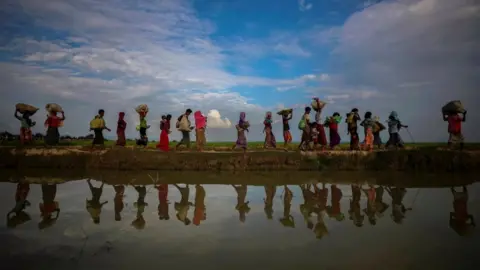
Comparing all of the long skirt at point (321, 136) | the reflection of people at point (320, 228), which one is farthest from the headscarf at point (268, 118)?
the reflection of people at point (320, 228)

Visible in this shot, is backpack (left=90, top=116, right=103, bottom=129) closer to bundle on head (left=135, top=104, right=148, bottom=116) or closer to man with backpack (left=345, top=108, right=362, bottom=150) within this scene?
bundle on head (left=135, top=104, right=148, bottom=116)

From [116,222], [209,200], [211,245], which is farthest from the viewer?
[209,200]

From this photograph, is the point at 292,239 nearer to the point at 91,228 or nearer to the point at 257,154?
the point at 91,228

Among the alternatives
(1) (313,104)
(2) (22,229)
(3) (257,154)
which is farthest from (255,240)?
(1) (313,104)

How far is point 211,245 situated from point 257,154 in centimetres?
877

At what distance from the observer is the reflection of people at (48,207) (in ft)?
16.7

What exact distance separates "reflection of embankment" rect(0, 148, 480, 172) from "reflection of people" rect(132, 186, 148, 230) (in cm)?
407

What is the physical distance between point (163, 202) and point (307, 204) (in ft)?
8.95

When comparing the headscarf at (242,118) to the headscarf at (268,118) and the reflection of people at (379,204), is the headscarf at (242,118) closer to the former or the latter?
the headscarf at (268,118)

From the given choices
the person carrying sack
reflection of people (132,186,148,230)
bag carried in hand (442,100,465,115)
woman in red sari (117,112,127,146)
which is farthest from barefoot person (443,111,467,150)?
woman in red sari (117,112,127,146)

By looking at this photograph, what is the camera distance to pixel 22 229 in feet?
15.3

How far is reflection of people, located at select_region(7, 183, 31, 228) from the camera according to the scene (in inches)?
200

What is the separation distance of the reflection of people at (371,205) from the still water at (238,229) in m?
0.02

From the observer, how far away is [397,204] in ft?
21.9
